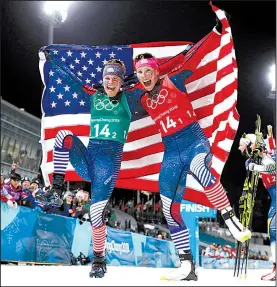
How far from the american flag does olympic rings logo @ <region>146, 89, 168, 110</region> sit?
0.76ft

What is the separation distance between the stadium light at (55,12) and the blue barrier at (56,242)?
148 centimetres

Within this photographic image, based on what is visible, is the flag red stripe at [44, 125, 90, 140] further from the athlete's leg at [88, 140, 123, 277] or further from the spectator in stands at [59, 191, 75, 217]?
the spectator in stands at [59, 191, 75, 217]

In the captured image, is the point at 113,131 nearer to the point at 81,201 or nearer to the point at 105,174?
the point at 105,174

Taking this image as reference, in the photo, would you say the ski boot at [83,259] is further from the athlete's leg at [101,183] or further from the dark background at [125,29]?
the dark background at [125,29]

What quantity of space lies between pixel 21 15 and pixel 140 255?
3.23 meters

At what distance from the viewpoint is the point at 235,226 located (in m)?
2.64

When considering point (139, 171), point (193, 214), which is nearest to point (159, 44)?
point (139, 171)

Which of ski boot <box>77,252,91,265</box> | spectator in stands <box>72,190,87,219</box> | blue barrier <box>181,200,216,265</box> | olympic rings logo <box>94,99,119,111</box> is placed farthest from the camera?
ski boot <box>77,252,91,265</box>

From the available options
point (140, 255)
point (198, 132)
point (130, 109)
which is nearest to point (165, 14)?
point (130, 109)

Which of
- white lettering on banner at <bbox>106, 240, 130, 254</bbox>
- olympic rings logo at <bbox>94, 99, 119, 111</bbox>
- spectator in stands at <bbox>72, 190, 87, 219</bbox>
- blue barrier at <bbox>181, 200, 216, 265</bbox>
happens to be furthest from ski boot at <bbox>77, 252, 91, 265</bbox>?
olympic rings logo at <bbox>94, 99, 119, 111</bbox>

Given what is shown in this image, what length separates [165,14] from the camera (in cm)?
321

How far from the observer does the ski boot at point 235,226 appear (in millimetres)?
2593

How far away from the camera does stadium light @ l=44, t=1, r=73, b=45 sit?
10.1 ft

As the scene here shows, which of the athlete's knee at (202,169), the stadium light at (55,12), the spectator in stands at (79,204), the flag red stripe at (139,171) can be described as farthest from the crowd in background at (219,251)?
the stadium light at (55,12)
